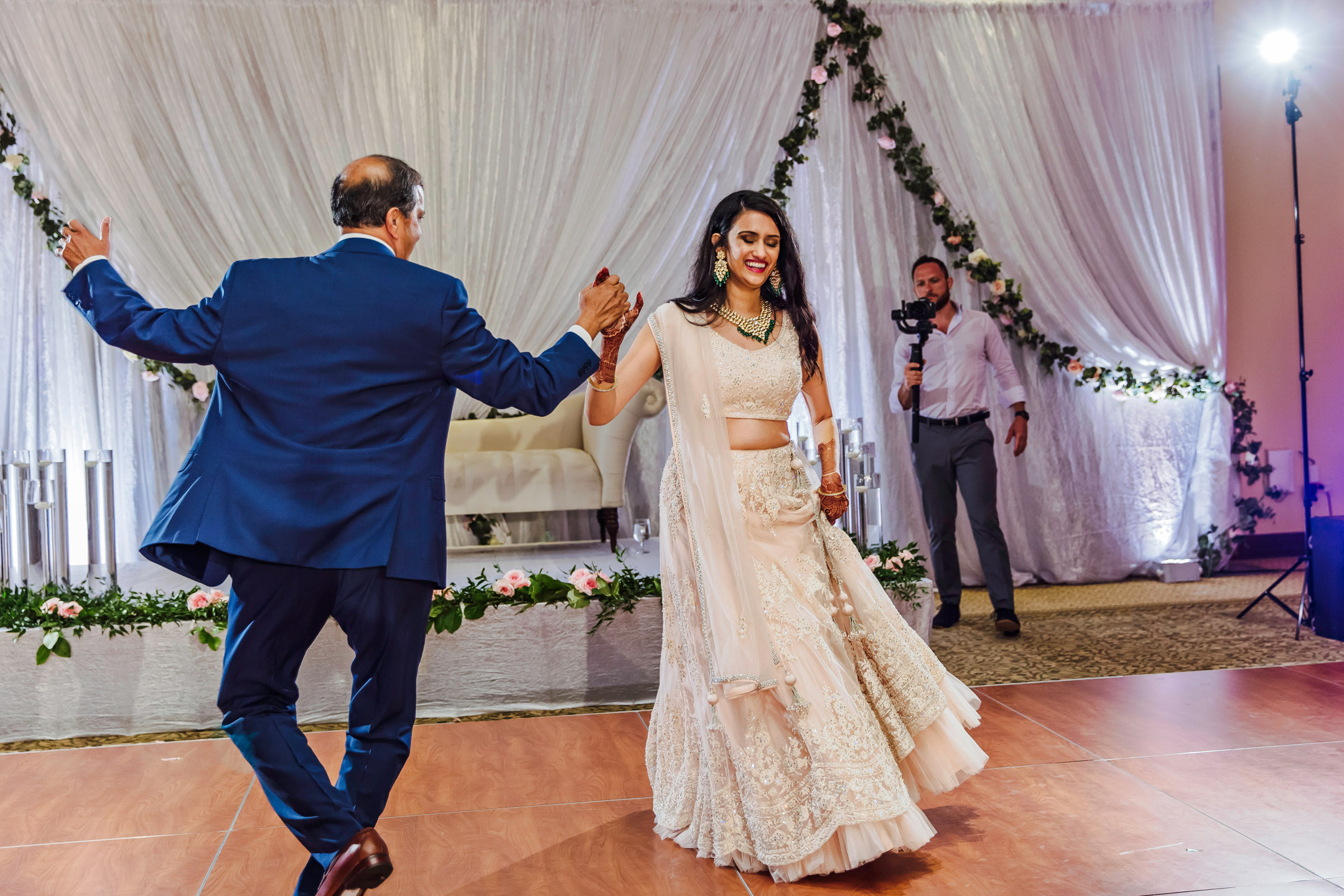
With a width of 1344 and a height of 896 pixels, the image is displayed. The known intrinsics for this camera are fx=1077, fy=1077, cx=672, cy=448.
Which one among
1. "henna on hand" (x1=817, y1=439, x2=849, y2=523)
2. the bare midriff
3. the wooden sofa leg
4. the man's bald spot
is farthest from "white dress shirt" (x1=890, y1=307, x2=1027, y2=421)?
the man's bald spot

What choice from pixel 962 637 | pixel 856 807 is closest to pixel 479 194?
pixel 962 637

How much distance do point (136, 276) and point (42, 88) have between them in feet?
3.42

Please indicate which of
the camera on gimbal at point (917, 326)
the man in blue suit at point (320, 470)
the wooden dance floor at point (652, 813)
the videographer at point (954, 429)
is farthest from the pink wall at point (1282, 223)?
the man in blue suit at point (320, 470)

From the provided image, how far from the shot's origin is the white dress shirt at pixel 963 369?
17.5ft

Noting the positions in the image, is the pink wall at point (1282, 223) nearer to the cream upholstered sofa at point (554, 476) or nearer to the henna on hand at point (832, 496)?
the cream upholstered sofa at point (554, 476)

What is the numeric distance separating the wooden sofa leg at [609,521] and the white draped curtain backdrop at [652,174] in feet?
1.70

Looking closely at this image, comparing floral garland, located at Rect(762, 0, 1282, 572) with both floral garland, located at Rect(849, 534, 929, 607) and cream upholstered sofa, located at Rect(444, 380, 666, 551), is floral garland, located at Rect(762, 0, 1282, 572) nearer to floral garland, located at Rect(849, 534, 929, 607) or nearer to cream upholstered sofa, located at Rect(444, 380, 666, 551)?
cream upholstered sofa, located at Rect(444, 380, 666, 551)

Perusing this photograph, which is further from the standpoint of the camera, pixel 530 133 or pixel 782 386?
pixel 530 133

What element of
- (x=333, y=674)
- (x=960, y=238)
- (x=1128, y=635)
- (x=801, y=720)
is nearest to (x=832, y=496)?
(x=801, y=720)

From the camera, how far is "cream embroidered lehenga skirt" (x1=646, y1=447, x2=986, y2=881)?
247cm

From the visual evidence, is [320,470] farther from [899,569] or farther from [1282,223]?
[1282,223]

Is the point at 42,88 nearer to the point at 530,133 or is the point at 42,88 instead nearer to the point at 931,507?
the point at 530,133

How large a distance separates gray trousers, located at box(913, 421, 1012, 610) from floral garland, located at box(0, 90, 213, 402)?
3848mm

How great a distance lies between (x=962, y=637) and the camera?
506cm
